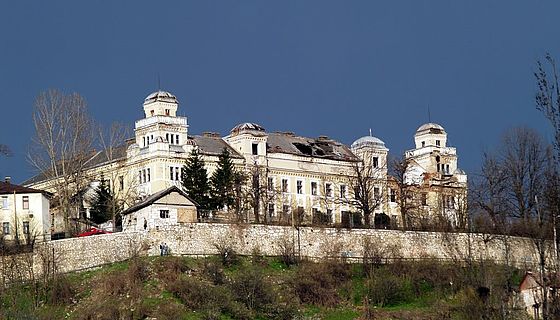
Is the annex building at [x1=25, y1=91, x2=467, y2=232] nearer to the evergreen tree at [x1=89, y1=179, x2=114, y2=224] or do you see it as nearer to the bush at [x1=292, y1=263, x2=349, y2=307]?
the evergreen tree at [x1=89, y1=179, x2=114, y2=224]

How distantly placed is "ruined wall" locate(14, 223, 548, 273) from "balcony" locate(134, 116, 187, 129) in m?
17.8

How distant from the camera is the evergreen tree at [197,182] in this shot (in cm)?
7869

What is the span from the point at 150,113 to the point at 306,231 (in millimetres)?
19918

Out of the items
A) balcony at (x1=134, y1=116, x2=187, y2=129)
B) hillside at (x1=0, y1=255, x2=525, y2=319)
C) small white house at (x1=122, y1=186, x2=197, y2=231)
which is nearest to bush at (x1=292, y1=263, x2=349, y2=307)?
hillside at (x1=0, y1=255, x2=525, y2=319)

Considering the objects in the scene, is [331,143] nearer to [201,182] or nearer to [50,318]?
[201,182]

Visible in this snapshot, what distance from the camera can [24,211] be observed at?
3034 inches

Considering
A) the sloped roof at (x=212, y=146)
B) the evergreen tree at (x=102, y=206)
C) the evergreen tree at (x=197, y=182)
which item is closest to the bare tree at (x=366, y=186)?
the sloped roof at (x=212, y=146)

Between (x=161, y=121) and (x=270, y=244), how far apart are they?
60.3 feet

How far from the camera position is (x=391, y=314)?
6594 cm

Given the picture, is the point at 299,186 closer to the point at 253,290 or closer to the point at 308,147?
the point at 308,147

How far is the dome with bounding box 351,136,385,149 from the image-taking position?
93.9 metres

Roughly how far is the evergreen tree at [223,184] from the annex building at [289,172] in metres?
1.70

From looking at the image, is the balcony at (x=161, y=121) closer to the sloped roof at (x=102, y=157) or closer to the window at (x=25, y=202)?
the sloped roof at (x=102, y=157)

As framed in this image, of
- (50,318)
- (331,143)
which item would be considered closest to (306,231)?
(50,318)
